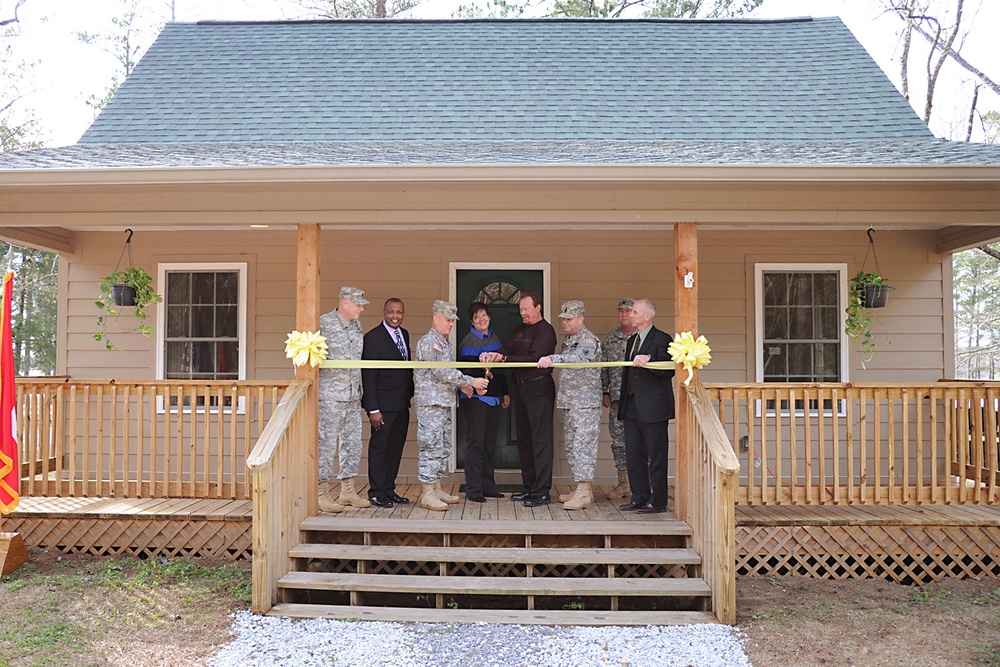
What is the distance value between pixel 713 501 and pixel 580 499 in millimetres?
1288

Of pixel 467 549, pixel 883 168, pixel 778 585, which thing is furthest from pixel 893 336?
pixel 467 549

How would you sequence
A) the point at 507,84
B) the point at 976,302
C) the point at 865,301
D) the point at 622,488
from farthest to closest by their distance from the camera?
the point at 976,302 < the point at 507,84 < the point at 865,301 < the point at 622,488

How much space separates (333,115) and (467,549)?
5.08 metres

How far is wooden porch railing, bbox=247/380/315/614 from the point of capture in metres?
4.62

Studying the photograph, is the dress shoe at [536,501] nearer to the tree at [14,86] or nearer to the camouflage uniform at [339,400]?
the camouflage uniform at [339,400]

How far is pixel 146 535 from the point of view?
5.69m

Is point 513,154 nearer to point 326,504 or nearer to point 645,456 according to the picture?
point 645,456

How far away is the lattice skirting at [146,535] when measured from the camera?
5.68 metres

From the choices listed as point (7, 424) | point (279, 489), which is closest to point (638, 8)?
point (279, 489)

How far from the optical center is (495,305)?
7234 mm

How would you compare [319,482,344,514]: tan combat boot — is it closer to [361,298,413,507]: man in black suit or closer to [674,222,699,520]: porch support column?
[361,298,413,507]: man in black suit

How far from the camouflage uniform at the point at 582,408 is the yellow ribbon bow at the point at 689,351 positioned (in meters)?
0.72

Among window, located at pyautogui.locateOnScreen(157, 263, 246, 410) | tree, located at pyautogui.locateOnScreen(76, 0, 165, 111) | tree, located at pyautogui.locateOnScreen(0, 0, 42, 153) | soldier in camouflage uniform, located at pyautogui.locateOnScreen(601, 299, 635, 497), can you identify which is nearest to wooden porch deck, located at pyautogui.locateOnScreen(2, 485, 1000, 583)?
soldier in camouflage uniform, located at pyautogui.locateOnScreen(601, 299, 635, 497)

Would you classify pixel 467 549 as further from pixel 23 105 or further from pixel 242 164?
pixel 23 105
